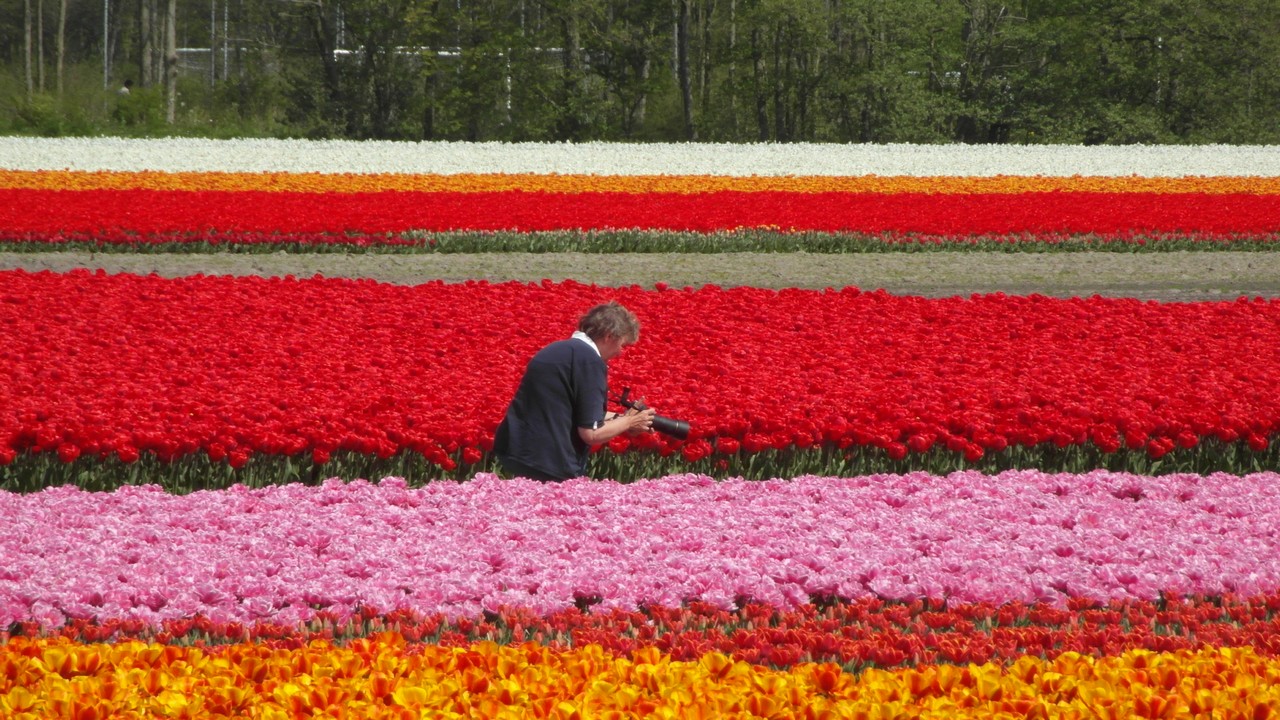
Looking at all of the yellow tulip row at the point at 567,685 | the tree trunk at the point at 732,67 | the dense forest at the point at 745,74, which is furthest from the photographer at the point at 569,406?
the tree trunk at the point at 732,67

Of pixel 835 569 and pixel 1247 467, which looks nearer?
pixel 835 569

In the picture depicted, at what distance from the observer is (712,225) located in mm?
20828

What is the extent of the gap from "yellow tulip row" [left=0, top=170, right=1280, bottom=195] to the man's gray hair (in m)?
19.4

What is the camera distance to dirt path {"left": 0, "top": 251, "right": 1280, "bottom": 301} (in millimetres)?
16922

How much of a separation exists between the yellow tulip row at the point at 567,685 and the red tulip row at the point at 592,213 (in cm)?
1552

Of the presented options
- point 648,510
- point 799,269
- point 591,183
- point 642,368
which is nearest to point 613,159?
point 591,183

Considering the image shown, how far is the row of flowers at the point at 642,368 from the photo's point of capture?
820 cm

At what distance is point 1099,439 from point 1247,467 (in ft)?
3.92

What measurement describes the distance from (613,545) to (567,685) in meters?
2.03

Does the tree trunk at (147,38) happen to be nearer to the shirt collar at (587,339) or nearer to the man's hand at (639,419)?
the shirt collar at (587,339)

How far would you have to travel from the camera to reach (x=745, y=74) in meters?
53.3

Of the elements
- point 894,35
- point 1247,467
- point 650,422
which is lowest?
point 1247,467

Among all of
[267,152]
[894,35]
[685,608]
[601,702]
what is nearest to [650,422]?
[685,608]

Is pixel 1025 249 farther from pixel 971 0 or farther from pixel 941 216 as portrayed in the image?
pixel 971 0
